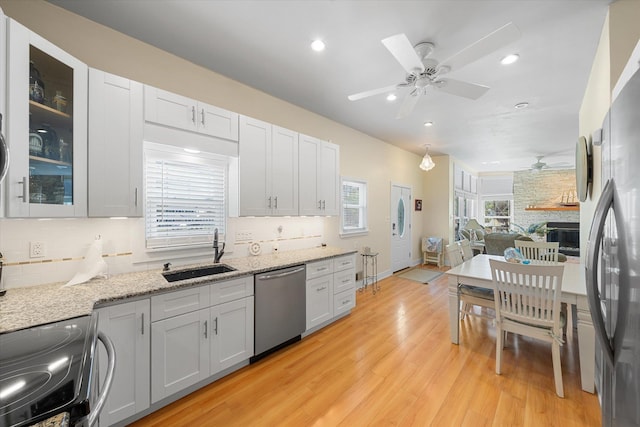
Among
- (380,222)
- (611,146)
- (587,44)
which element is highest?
(587,44)

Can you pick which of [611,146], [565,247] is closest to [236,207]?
[611,146]

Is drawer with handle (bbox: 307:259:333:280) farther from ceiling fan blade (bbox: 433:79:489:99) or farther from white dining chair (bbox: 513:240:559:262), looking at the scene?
white dining chair (bbox: 513:240:559:262)

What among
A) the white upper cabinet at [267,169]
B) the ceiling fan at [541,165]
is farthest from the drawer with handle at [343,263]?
the ceiling fan at [541,165]

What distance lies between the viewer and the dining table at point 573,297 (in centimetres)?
207

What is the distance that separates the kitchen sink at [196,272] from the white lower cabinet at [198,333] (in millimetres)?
340

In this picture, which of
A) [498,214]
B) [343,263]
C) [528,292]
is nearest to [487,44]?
[528,292]

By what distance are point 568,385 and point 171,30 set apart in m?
4.47

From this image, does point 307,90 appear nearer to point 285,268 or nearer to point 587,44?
point 285,268

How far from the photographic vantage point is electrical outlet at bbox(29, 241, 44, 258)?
1792 mm

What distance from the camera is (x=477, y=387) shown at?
2.17 metres

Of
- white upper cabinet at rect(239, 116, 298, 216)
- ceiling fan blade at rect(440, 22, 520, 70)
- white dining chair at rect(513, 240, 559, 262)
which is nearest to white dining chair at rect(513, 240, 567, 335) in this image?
white dining chair at rect(513, 240, 559, 262)

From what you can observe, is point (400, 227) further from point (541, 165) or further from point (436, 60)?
point (541, 165)

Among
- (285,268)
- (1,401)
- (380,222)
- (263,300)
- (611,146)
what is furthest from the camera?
(380,222)

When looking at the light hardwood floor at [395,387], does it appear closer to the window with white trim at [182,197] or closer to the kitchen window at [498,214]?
the window with white trim at [182,197]
